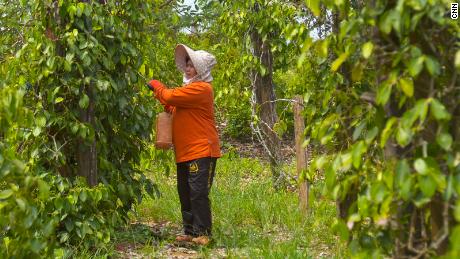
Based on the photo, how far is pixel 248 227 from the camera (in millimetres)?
6238

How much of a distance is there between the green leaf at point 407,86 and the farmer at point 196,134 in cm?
353

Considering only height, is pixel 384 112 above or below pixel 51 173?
above

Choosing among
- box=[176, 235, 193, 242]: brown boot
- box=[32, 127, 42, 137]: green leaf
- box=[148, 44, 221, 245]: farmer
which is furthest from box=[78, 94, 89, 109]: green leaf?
box=[176, 235, 193, 242]: brown boot

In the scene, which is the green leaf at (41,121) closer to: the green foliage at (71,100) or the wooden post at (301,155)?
the green foliage at (71,100)

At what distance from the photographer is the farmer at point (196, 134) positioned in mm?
5676

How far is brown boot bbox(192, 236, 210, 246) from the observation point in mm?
5590

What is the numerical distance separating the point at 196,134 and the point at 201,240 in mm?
849

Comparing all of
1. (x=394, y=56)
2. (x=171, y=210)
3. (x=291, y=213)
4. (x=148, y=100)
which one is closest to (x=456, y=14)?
(x=394, y=56)

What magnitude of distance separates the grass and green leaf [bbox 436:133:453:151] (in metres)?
1.84

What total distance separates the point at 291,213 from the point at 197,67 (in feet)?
5.68

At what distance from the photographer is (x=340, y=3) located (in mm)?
2414

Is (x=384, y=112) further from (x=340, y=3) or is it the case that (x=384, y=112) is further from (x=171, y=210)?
(x=171, y=210)

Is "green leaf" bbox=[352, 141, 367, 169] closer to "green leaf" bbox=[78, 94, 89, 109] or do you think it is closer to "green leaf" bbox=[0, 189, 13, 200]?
"green leaf" bbox=[0, 189, 13, 200]

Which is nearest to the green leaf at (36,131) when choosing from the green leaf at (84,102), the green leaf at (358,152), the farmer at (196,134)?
the green leaf at (84,102)
